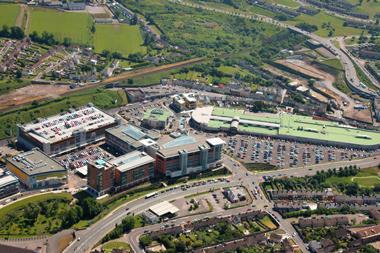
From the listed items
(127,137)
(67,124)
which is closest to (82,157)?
(67,124)

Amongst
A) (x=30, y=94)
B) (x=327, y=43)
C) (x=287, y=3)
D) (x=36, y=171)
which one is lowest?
(x=36, y=171)

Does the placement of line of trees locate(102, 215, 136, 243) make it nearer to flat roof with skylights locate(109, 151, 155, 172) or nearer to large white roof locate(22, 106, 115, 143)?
flat roof with skylights locate(109, 151, 155, 172)

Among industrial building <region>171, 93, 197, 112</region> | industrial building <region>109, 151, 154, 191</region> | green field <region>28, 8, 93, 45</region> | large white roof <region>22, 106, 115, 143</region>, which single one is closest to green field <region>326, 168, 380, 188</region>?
industrial building <region>109, 151, 154, 191</region>

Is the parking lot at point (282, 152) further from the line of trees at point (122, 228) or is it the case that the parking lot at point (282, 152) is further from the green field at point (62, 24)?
the green field at point (62, 24)

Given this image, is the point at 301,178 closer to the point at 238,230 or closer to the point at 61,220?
the point at 238,230

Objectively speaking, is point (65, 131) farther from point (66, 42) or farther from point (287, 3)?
point (287, 3)

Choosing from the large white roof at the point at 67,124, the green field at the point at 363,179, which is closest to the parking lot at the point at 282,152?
the green field at the point at 363,179
